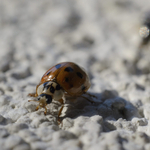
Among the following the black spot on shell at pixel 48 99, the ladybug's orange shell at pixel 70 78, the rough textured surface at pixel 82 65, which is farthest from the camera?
the ladybug's orange shell at pixel 70 78

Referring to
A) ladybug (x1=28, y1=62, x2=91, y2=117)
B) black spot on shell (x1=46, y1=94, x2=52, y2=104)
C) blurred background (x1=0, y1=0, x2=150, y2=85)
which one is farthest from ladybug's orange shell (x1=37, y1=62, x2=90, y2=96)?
blurred background (x1=0, y1=0, x2=150, y2=85)

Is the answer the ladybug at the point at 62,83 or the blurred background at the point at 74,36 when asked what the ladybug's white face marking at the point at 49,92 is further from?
the blurred background at the point at 74,36

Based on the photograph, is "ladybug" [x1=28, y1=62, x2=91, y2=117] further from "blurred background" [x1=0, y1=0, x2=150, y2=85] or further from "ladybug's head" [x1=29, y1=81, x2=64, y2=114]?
"blurred background" [x1=0, y1=0, x2=150, y2=85]

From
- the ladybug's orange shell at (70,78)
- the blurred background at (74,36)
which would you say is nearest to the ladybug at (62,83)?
the ladybug's orange shell at (70,78)

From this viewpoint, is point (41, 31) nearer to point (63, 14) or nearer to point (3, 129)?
point (63, 14)

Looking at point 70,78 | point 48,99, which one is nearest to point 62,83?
point 70,78

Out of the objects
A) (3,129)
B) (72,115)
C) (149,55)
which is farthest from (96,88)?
(3,129)
